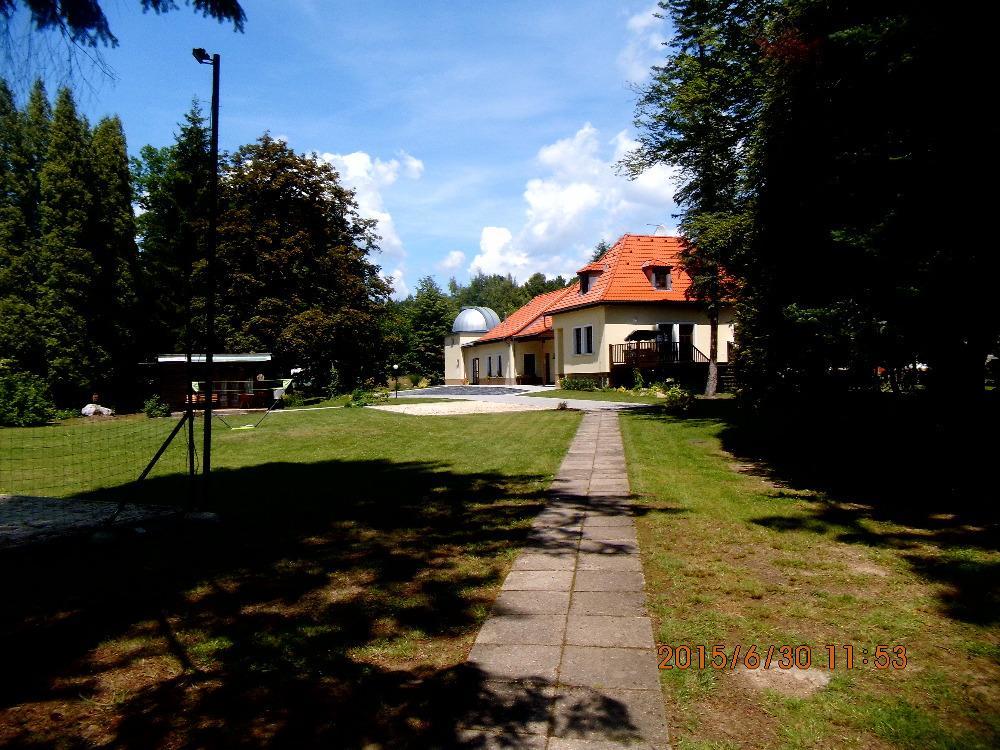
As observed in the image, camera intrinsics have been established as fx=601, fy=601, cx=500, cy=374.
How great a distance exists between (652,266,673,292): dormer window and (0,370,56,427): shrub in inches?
1014

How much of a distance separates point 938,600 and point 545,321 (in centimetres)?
3452

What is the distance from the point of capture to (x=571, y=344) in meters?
32.3

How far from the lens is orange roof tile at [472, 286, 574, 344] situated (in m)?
37.7

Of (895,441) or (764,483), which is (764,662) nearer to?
(764,483)

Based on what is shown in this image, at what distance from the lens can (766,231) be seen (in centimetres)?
821

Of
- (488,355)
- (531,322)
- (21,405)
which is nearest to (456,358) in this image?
(488,355)

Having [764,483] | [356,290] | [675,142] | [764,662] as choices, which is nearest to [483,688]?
[764,662]

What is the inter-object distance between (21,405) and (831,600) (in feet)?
74.6

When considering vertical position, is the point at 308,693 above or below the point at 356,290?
below

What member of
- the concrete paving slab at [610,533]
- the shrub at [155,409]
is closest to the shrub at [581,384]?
the shrub at [155,409]

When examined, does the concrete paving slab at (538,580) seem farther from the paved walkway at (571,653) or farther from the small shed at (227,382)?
the small shed at (227,382)

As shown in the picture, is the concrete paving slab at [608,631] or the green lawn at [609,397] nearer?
the concrete paving slab at [608,631]

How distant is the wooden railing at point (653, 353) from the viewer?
1102 inches

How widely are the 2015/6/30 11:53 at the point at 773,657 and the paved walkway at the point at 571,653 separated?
0.16 meters
